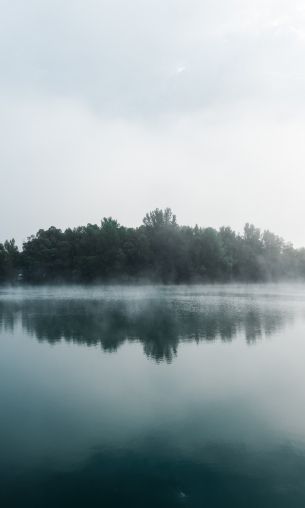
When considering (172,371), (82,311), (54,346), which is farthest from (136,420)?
(82,311)

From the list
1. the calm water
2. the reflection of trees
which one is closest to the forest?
the reflection of trees

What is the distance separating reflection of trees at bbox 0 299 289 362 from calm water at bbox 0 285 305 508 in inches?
17.0

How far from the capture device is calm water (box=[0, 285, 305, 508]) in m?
9.08

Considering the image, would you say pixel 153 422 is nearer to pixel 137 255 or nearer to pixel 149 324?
pixel 149 324

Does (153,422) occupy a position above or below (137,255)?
below

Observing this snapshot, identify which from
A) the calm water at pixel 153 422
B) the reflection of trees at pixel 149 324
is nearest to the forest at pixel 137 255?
the reflection of trees at pixel 149 324

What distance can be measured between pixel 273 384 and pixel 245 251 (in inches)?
3229

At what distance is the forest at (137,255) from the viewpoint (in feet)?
300

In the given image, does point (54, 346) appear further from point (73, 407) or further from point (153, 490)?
point (153, 490)

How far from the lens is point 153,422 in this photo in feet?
41.4

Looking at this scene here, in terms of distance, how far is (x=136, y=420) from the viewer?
502 inches

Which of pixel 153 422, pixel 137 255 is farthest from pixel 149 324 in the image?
pixel 137 255

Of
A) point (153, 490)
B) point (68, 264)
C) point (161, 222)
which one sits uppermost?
point (161, 222)

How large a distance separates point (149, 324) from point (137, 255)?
5775 cm
